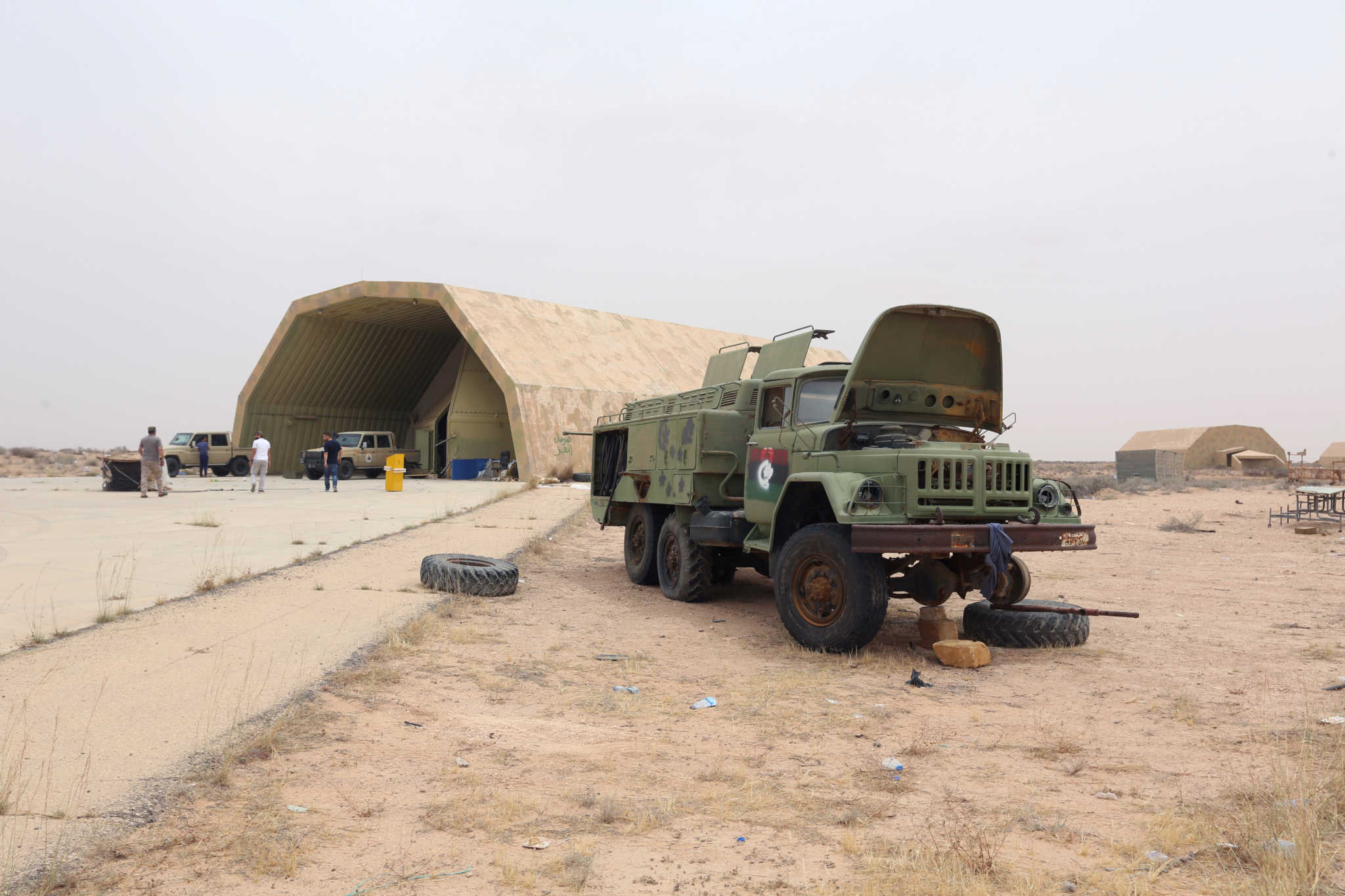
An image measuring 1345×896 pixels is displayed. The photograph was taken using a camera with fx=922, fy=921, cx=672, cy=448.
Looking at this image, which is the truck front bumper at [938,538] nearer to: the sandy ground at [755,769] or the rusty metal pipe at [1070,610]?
the rusty metal pipe at [1070,610]

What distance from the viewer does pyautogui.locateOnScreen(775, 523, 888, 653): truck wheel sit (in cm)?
711

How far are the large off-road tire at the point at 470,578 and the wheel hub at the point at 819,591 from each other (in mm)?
3699

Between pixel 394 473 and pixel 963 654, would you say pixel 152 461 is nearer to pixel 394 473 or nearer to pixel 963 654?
pixel 394 473

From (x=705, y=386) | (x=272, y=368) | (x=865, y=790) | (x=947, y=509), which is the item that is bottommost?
(x=865, y=790)

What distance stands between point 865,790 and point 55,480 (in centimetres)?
3847

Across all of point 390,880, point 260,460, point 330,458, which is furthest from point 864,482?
point 330,458

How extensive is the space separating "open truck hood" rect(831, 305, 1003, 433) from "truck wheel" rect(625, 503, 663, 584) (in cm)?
377

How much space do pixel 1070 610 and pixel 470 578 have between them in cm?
591

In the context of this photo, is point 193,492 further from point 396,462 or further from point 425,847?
point 425,847

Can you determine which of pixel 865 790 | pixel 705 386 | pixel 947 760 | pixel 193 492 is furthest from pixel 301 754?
pixel 193 492

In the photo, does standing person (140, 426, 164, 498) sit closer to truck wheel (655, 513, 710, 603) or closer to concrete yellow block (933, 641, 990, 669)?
truck wheel (655, 513, 710, 603)

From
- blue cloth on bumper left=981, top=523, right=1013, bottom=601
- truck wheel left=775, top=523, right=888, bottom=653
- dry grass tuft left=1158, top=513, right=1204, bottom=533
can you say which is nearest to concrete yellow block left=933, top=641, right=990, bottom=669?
truck wheel left=775, top=523, right=888, bottom=653

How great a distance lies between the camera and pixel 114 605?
841cm

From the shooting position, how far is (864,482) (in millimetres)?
7105
